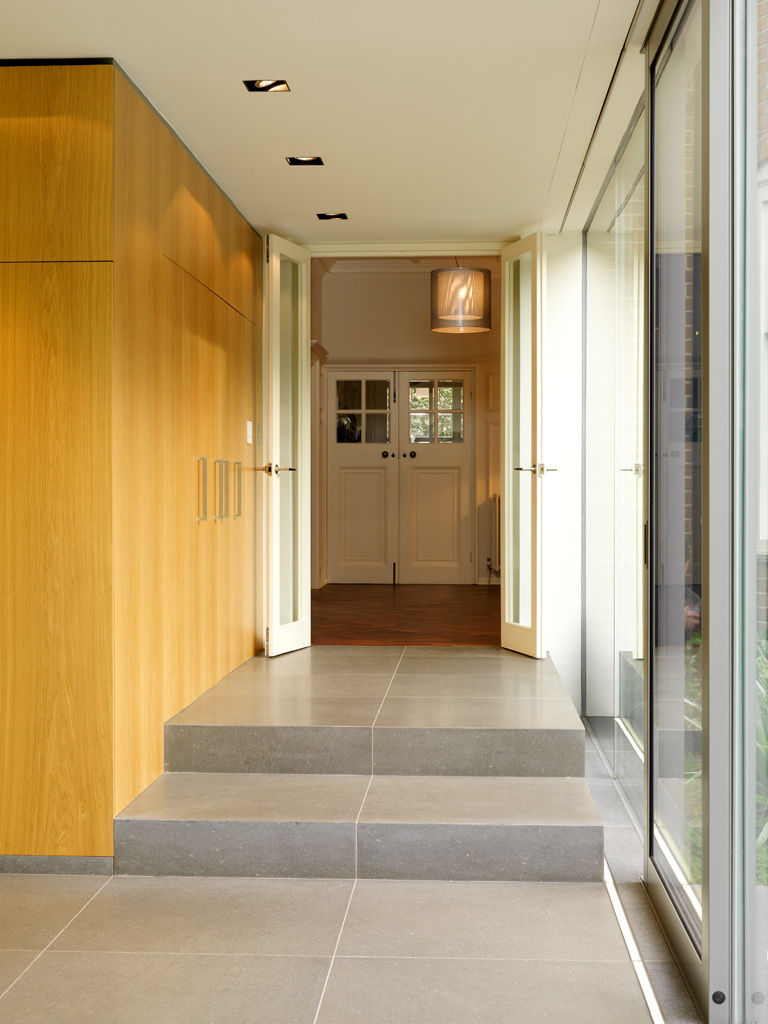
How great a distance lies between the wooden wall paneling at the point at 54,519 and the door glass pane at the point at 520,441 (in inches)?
110

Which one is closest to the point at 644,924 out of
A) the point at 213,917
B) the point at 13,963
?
the point at 213,917

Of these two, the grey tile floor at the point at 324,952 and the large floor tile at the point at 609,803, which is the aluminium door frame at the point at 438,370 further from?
the grey tile floor at the point at 324,952

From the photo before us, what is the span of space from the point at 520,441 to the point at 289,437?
126 cm

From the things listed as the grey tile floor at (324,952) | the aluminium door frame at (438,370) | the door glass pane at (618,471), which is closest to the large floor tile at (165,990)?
the grey tile floor at (324,952)

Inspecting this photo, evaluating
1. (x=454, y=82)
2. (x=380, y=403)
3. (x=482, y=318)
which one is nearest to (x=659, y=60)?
(x=454, y=82)

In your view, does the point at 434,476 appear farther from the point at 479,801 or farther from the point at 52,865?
the point at 52,865

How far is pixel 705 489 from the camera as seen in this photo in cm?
218

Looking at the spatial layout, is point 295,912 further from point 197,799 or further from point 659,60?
point 659,60

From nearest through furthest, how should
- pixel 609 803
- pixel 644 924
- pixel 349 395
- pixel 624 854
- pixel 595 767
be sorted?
pixel 644 924
pixel 624 854
pixel 609 803
pixel 595 767
pixel 349 395

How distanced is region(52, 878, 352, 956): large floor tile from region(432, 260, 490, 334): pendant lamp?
4659 mm

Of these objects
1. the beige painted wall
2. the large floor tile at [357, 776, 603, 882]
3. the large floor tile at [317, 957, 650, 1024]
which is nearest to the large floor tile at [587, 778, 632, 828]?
the large floor tile at [357, 776, 603, 882]

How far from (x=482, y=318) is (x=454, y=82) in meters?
3.76

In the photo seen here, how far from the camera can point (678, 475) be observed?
2543mm

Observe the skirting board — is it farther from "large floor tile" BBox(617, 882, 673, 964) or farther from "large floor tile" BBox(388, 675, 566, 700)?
"large floor tile" BBox(617, 882, 673, 964)
